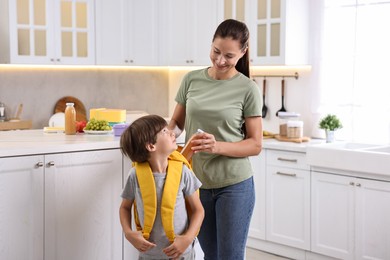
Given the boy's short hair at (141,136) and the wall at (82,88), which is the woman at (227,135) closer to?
the boy's short hair at (141,136)

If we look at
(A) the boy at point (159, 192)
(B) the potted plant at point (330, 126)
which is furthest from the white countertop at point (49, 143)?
(B) the potted plant at point (330, 126)

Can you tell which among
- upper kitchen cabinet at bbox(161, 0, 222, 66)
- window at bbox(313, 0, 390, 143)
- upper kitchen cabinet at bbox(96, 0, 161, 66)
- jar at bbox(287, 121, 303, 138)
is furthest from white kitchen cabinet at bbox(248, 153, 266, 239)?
upper kitchen cabinet at bbox(96, 0, 161, 66)

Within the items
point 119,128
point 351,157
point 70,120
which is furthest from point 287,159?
point 70,120

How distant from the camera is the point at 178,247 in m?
2.58

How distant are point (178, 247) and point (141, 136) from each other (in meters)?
0.46

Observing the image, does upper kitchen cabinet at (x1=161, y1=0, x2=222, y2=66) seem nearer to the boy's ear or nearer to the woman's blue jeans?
the woman's blue jeans

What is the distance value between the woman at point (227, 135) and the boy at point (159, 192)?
4.0 inches

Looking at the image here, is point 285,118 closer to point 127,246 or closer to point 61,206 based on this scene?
point 127,246

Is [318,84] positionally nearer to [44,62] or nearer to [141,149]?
[44,62]

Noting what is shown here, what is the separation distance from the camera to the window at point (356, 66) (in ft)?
16.4

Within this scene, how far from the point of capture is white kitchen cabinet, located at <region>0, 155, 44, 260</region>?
3.17 m

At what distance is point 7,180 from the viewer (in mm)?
3164

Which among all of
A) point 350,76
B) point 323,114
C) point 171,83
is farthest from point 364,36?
point 171,83

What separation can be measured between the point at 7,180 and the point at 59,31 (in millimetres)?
2739
